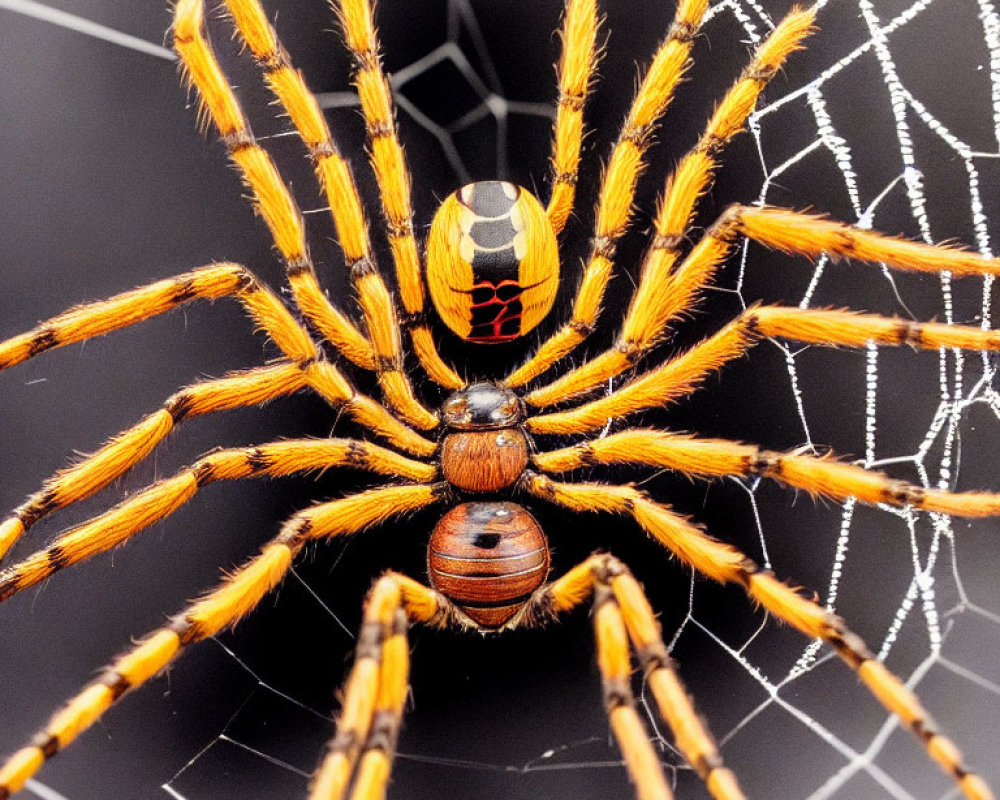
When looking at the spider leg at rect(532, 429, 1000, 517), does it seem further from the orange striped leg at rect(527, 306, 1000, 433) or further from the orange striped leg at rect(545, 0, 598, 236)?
the orange striped leg at rect(545, 0, 598, 236)

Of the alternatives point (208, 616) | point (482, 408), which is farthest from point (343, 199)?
point (208, 616)

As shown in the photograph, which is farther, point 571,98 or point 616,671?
point 571,98

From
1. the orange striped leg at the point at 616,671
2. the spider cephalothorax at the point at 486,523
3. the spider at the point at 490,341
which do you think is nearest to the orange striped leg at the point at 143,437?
the spider at the point at 490,341

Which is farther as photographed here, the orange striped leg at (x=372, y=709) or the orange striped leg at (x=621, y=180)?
the orange striped leg at (x=621, y=180)

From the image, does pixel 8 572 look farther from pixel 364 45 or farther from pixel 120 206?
pixel 364 45

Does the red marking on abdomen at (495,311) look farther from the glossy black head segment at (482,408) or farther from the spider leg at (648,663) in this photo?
the spider leg at (648,663)

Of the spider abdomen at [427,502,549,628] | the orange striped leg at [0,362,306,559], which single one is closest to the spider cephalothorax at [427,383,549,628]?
the spider abdomen at [427,502,549,628]

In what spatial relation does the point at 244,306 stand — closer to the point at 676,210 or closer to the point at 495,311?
the point at 495,311
